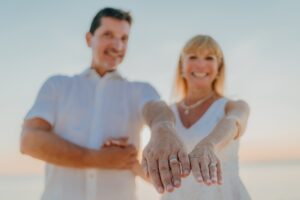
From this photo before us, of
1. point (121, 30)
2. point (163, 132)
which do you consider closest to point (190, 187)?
point (121, 30)

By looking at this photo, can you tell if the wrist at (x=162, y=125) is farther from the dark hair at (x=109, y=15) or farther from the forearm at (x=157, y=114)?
the dark hair at (x=109, y=15)

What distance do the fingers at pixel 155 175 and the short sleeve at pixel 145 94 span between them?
1025 mm

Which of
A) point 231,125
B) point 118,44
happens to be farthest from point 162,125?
point 118,44

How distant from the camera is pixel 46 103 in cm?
327

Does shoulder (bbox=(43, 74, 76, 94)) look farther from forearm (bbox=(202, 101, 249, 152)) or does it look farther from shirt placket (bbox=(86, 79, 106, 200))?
forearm (bbox=(202, 101, 249, 152))

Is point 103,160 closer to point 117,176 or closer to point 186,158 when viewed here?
point 117,176

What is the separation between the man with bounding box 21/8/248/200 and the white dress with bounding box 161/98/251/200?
94cm

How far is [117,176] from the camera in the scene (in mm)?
3215

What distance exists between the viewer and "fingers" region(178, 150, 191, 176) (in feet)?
7.26

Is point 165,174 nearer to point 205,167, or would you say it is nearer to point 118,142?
point 205,167

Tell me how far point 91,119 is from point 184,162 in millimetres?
1187

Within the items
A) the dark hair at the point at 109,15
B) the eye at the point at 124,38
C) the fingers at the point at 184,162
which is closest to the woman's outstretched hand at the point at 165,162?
the fingers at the point at 184,162

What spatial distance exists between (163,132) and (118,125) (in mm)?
815

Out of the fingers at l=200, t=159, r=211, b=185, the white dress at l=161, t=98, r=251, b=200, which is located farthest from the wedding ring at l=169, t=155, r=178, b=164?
the white dress at l=161, t=98, r=251, b=200
